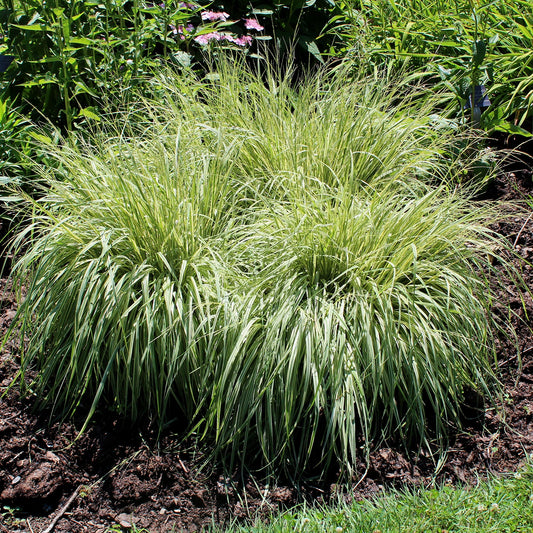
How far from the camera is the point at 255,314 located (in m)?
→ 2.23

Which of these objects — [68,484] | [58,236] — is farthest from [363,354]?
[58,236]

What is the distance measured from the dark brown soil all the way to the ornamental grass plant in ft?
0.30

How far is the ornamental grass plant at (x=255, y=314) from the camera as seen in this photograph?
216 cm

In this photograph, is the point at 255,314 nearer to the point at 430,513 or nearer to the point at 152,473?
the point at 152,473

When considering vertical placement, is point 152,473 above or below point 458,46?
below

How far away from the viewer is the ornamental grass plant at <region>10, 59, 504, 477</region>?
216 centimetres

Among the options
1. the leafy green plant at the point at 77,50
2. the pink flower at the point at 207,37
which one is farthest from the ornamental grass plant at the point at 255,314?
the pink flower at the point at 207,37

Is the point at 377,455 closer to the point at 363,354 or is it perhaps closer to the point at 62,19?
the point at 363,354

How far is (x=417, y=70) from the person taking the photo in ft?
12.6

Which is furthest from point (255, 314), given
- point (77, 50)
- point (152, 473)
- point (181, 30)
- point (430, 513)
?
point (181, 30)

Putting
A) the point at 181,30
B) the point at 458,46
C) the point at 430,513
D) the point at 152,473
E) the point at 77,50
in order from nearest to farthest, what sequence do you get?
the point at 430,513
the point at 152,473
the point at 77,50
the point at 458,46
the point at 181,30

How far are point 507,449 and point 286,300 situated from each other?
97 centimetres

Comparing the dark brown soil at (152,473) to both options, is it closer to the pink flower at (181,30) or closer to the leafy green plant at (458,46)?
the leafy green plant at (458,46)

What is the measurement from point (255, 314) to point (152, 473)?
2.16ft
